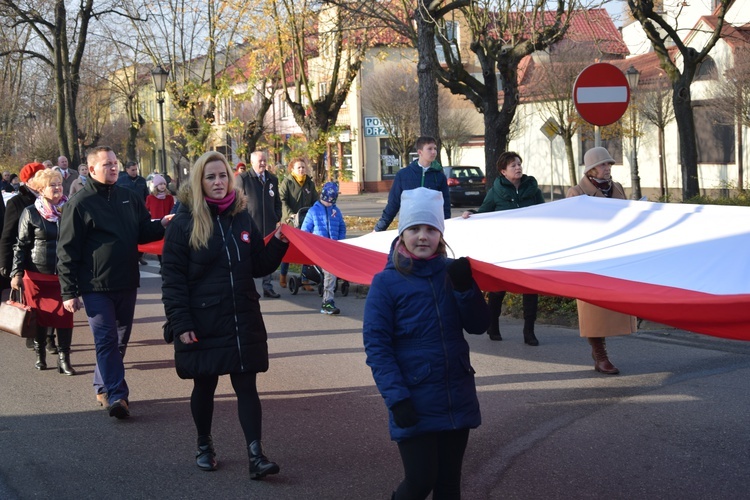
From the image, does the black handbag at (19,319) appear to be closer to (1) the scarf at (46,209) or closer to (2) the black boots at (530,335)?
(1) the scarf at (46,209)

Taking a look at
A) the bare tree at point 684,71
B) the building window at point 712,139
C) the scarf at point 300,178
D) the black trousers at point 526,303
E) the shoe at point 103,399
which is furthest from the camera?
the building window at point 712,139

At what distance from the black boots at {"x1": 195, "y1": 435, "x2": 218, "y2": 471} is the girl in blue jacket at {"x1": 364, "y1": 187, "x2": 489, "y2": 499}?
202cm

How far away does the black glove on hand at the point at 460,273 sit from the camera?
13.7 feet

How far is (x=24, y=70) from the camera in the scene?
58.3m

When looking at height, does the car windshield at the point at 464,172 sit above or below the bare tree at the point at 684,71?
below

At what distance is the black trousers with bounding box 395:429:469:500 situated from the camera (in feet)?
13.5

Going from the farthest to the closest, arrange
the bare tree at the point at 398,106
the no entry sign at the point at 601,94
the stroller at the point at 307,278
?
the bare tree at the point at 398,106, the stroller at the point at 307,278, the no entry sign at the point at 601,94

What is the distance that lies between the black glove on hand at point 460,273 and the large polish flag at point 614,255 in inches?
46.2

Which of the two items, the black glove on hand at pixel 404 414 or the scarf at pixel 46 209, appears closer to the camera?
the black glove on hand at pixel 404 414

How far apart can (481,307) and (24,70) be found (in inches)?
2343

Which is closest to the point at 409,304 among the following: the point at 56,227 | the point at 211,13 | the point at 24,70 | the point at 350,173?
the point at 56,227

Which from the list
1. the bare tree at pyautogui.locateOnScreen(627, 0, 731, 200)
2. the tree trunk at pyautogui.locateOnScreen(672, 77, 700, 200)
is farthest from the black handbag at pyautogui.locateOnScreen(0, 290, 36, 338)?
the tree trunk at pyautogui.locateOnScreen(672, 77, 700, 200)

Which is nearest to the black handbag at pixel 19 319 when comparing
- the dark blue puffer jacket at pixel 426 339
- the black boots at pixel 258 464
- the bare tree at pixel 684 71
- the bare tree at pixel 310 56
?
the black boots at pixel 258 464

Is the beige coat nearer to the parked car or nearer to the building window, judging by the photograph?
the building window
